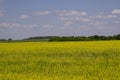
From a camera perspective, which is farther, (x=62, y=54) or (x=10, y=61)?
(x=62, y=54)

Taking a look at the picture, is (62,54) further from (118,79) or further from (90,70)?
(118,79)

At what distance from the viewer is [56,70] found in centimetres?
1531

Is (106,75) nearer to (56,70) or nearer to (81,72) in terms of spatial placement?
(81,72)

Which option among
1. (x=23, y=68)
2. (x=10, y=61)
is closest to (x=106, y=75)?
(x=23, y=68)

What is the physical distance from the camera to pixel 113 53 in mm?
23312

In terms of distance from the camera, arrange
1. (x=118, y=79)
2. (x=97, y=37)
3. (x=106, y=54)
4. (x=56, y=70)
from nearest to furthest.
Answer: (x=118, y=79) < (x=56, y=70) < (x=106, y=54) < (x=97, y=37)

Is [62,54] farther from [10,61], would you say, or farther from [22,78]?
[22,78]

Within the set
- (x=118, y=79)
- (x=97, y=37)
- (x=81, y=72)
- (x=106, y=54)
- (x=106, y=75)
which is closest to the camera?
(x=118, y=79)

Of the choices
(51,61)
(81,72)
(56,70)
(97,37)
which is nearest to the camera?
(81,72)

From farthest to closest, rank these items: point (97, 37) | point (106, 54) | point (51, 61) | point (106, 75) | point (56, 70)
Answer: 1. point (97, 37)
2. point (106, 54)
3. point (51, 61)
4. point (56, 70)
5. point (106, 75)

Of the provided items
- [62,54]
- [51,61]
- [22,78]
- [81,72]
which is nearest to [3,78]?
[22,78]

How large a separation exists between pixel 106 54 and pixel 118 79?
11.4 meters

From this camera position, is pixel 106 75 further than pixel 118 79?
Yes

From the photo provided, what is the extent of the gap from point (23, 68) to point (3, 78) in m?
4.24
